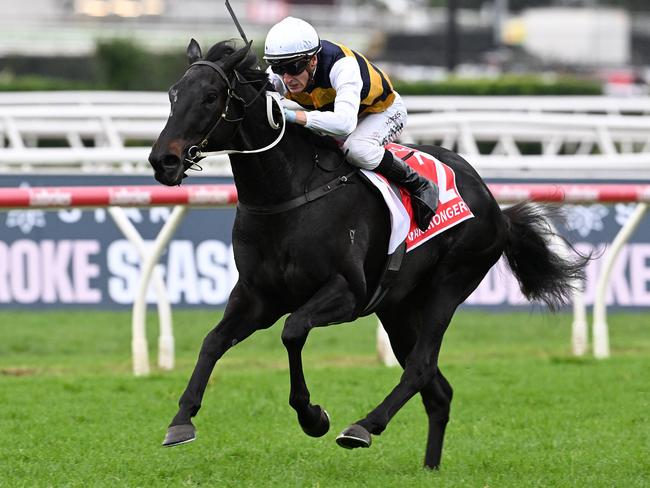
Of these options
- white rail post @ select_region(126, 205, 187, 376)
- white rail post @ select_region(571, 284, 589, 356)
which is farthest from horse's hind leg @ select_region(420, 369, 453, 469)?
white rail post @ select_region(571, 284, 589, 356)

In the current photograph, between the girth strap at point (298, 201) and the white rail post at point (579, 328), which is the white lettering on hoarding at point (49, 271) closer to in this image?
the white rail post at point (579, 328)

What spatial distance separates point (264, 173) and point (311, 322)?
59 cm

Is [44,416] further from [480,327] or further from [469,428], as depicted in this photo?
[480,327]

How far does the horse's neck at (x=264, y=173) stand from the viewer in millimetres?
5004

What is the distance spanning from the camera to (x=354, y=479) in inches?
201

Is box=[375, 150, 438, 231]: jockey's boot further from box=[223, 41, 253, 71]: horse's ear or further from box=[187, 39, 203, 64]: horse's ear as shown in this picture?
box=[187, 39, 203, 64]: horse's ear

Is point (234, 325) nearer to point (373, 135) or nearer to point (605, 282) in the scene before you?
point (373, 135)

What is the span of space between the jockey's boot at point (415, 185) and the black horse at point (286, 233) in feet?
0.43

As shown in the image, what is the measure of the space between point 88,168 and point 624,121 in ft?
14.4

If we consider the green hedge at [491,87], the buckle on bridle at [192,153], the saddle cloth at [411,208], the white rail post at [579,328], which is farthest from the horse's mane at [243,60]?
the green hedge at [491,87]

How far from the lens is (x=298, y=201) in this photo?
5.05 meters

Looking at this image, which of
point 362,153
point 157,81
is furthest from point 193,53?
point 157,81

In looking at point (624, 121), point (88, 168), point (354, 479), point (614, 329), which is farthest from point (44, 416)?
point (624, 121)

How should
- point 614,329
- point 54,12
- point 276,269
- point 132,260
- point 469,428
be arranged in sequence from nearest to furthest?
point 276,269
point 469,428
point 132,260
point 614,329
point 54,12
